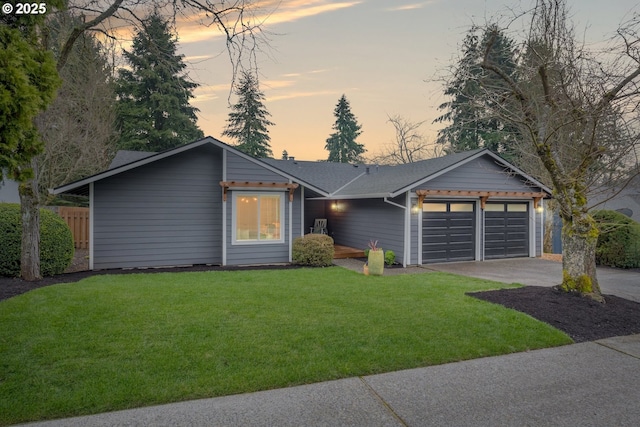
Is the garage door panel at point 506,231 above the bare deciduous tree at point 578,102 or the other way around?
the other way around

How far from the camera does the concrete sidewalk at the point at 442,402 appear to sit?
2912 millimetres

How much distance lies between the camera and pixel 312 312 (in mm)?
5820

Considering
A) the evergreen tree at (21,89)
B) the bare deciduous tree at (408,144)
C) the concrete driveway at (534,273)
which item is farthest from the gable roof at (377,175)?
the bare deciduous tree at (408,144)

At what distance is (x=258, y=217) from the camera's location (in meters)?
11.5

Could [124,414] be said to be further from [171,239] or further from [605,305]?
[171,239]

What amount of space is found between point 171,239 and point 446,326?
828 cm

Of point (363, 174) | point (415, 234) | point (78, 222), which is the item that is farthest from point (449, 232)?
point (78, 222)

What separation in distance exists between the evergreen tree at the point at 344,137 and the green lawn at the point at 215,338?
32.0 metres

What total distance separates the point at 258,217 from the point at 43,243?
5322mm

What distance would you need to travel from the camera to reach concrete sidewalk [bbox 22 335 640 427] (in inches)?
115

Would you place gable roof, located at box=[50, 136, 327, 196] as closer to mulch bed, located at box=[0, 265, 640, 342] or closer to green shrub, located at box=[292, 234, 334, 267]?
green shrub, located at box=[292, 234, 334, 267]

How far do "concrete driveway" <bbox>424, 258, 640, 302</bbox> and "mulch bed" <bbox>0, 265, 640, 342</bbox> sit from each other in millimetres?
1607

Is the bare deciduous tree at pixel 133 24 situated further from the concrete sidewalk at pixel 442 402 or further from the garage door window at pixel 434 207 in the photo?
the garage door window at pixel 434 207

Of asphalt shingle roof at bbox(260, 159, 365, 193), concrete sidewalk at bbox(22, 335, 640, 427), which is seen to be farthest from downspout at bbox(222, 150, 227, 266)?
concrete sidewalk at bbox(22, 335, 640, 427)
